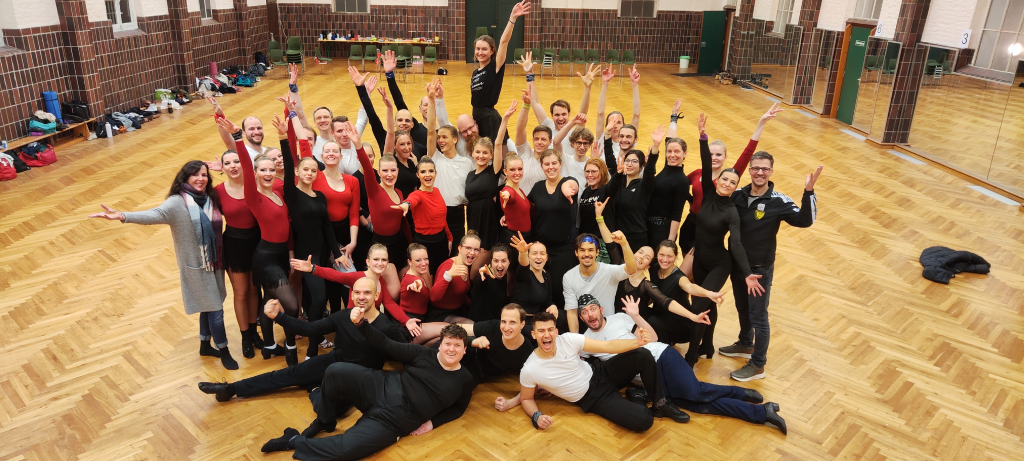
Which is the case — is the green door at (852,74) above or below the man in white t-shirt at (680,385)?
above

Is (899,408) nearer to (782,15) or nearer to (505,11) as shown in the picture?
(782,15)

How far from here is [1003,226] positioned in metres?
8.92

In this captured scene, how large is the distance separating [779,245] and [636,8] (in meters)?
15.9

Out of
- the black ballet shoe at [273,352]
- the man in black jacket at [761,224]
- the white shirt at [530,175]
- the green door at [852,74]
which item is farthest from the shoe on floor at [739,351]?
the green door at [852,74]

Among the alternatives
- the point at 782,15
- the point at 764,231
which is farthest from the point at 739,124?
the point at 764,231

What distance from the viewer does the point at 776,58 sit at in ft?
58.3

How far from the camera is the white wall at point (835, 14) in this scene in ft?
47.4

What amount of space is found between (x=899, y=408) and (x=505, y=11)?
18733mm

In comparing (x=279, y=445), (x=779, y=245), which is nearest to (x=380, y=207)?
(x=279, y=445)

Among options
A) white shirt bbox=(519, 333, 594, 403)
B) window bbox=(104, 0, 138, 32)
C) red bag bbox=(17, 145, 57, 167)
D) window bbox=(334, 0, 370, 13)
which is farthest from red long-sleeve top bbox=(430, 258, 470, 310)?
window bbox=(334, 0, 370, 13)

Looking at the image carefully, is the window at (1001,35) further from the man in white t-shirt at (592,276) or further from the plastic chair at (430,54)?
the plastic chair at (430,54)

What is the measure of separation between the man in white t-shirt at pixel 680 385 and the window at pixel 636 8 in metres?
18.8

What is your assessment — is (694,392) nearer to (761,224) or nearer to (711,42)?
(761,224)

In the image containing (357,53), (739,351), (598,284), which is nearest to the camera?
(598,284)
